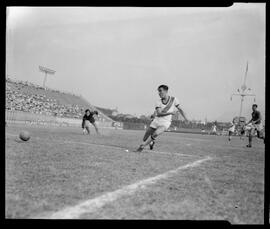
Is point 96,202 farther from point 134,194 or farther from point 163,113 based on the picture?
point 163,113

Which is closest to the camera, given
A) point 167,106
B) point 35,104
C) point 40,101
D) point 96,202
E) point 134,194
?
point 96,202

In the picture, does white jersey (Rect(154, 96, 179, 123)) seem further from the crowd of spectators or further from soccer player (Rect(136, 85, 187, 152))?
the crowd of spectators

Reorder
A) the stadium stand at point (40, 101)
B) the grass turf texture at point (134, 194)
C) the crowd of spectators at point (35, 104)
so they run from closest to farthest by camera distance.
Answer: the grass turf texture at point (134, 194) < the crowd of spectators at point (35, 104) < the stadium stand at point (40, 101)

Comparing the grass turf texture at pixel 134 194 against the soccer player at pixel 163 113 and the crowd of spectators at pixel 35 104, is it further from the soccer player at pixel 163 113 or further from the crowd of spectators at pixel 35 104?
the crowd of spectators at pixel 35 104

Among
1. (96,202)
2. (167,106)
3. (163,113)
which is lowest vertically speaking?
(96,202)

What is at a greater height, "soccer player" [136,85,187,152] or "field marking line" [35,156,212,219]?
"soccer player" [136,85,187,152]

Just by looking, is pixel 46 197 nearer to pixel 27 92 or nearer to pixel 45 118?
pixel 45 118

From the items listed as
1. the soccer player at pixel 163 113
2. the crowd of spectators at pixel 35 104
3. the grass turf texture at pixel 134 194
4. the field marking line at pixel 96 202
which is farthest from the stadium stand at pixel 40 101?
the field marking line at pixel 96 202

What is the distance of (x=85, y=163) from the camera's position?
509 centimetres

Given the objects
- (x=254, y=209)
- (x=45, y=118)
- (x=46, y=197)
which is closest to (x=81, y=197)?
(x=46, y=197)

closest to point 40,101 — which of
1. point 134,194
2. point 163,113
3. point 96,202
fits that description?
point 163,113

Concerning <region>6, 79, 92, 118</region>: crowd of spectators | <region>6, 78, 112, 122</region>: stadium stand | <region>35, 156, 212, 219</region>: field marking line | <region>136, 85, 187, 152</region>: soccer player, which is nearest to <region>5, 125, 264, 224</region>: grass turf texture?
<region>35, 156, 212, 219</region>: field marking line
